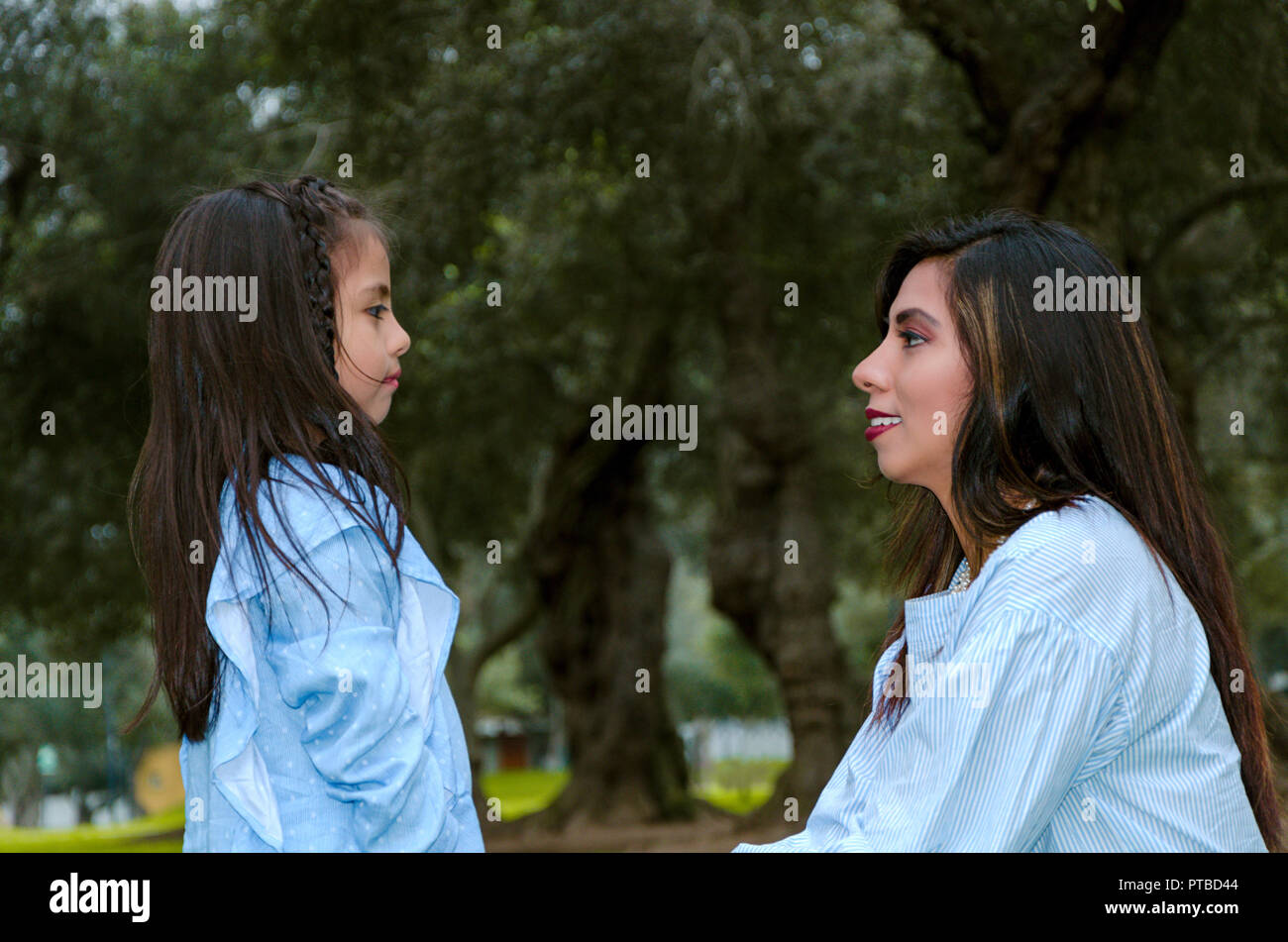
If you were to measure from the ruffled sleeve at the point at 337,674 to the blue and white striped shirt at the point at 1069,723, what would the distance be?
0.56m

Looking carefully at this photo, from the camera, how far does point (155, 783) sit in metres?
35.0

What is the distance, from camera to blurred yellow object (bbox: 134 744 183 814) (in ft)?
113

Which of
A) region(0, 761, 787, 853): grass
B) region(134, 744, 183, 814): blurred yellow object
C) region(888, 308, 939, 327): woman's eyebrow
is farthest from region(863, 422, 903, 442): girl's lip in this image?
region(134, 744, 183, 814): blurred yellow object

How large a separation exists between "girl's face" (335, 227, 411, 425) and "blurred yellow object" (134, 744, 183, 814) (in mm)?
33648

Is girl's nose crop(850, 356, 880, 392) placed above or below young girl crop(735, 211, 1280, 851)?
above

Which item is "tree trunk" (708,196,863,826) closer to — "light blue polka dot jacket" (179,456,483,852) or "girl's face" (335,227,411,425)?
"girl's face" (335,227,411,425)

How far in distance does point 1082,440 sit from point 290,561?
1.28m

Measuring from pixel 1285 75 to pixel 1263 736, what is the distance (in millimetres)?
7724

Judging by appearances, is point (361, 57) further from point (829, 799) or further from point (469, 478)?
point (829, 799)

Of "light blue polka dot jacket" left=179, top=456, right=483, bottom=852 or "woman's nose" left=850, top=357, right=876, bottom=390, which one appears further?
"woman's nose" left=850, top=357, right=876, bottom=390

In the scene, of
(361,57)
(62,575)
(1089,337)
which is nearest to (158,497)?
(1089,337)

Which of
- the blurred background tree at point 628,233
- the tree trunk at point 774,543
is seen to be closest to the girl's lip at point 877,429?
the blurred background tree at point 628,233

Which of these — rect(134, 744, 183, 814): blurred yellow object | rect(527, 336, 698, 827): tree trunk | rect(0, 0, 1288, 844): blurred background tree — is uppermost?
rect(0, 0, 1288, 844): blurred background tree

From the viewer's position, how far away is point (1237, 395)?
13828 mm
